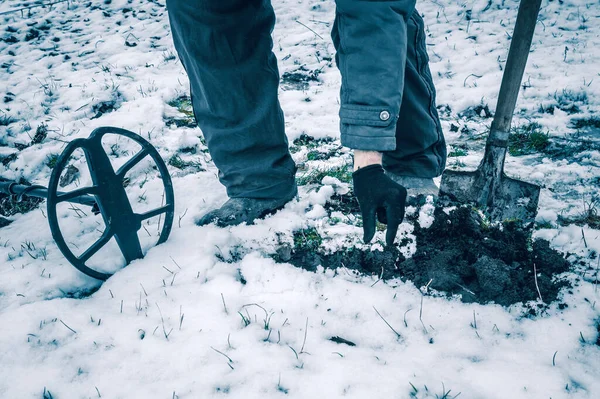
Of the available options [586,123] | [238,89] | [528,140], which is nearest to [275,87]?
[238,89]

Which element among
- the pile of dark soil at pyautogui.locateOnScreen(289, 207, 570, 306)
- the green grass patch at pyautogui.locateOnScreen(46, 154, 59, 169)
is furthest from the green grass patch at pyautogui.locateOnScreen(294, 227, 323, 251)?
the green grass patch at pyautogui.locateOnScreen(46, 154, 59, 169)

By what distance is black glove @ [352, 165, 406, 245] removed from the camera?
1.39 meters

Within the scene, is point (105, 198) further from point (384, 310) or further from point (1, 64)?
point (1, 64)

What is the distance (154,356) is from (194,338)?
0.15m

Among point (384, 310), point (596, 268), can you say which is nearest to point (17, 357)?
point (384, 310)

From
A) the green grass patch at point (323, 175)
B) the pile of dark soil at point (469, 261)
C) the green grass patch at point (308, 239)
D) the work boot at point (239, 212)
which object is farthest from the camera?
the green grass patch at point (323, 175)

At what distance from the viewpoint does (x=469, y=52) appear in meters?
4.23

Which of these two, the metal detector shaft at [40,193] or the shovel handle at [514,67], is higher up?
the shovel handle at [514,67]

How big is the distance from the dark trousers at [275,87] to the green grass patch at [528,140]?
37.1 inches

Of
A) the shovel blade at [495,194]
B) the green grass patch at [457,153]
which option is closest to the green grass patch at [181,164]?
the shovel blade at [495,194]

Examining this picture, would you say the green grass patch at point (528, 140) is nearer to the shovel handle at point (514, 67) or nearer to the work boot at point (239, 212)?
the shovel handle at point (514, 67)

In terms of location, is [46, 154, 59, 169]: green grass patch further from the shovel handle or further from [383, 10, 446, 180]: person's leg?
the shovel handle

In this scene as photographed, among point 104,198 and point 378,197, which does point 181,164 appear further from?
point 378,197

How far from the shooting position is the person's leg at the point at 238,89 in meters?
1.81
